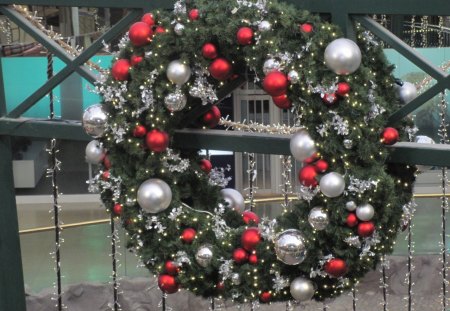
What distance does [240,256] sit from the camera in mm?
3006

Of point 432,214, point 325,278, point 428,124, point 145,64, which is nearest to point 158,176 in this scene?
point 145,64

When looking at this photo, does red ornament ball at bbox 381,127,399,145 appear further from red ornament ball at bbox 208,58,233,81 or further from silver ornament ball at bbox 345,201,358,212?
red ornament ball at bbox 208,58,233,81

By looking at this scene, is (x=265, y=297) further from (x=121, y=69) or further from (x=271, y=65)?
(x=121, y=69)

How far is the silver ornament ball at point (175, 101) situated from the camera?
301cm

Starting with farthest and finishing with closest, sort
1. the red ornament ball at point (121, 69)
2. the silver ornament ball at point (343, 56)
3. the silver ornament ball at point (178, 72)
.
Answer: the red ornament ball at point (121, 69), the silver ornament ball at point (178, 72), the silver ornament ball at point (343, 56)

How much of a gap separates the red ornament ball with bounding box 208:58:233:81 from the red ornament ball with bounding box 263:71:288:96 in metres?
0.21

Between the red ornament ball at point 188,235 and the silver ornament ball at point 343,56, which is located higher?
the silver ornament ball at point 343,56

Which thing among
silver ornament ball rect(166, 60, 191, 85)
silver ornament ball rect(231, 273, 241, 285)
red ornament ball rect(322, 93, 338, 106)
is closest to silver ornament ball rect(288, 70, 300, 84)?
→ red ornament ball rect(322, 93, 338, 106)

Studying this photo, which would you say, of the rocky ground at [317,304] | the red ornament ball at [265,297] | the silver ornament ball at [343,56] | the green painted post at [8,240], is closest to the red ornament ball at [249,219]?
the red ornament ball at [265,297]

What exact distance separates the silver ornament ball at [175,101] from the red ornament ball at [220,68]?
14 cm

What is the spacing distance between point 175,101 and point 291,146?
0.46 meters

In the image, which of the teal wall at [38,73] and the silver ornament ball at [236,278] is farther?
the teal wall at [38,73]

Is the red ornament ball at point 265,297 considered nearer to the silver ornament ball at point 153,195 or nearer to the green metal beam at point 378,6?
the silver ornament ball at point 153,195

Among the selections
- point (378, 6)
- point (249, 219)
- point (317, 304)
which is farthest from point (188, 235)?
point (317, 304)
